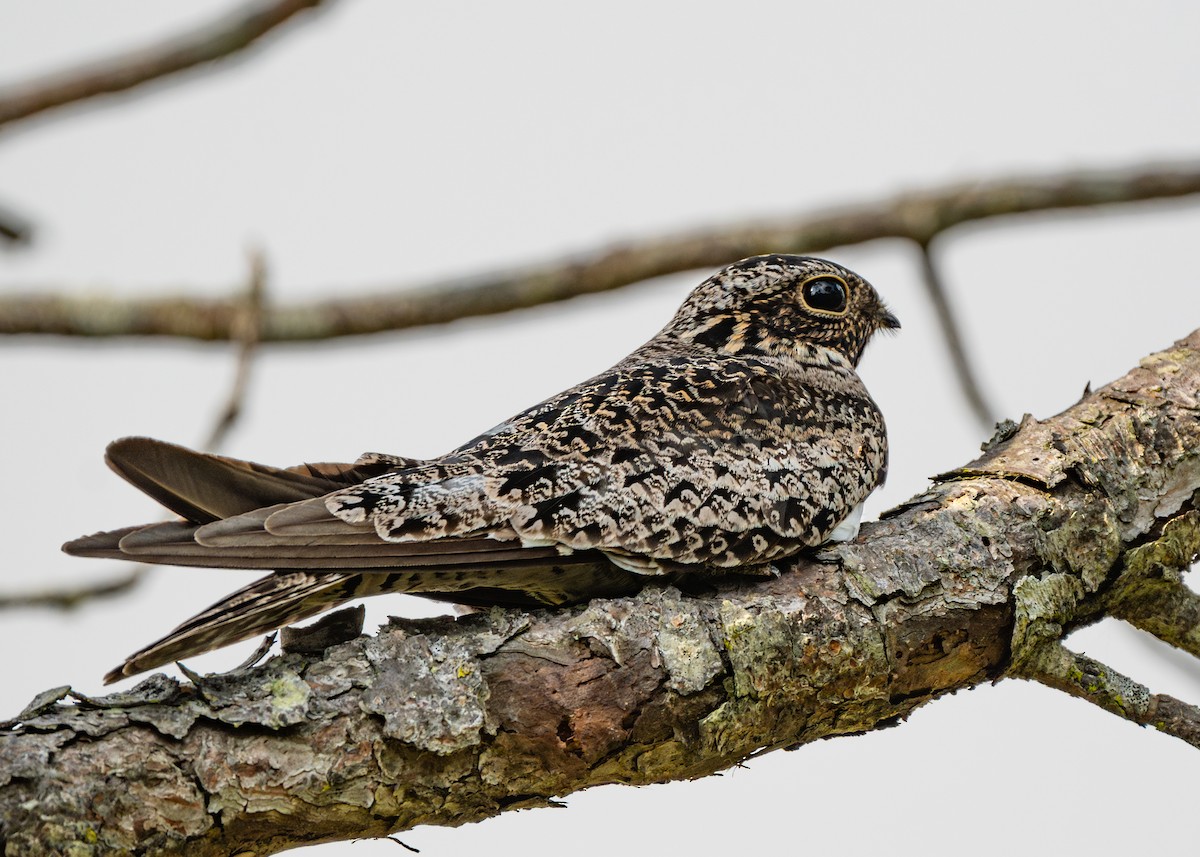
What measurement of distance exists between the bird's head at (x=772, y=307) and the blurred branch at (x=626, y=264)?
487mm

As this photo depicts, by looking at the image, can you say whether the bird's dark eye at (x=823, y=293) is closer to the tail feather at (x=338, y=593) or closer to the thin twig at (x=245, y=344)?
the tail feather at (x=338, y=593)

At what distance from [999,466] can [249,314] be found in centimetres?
278

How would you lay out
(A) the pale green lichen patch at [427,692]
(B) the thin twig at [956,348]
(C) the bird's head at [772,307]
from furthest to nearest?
(B) the thin twig at [956,348], (C) the bird's head at [772,307], (A) the pale green lichen patch at [427,692]

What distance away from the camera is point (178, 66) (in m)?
4.70

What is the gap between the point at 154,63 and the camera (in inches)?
187

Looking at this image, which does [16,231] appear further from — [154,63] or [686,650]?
[686,650]

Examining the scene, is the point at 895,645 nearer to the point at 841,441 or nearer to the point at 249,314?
the point at 841,441

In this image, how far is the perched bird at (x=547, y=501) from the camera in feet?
10.8

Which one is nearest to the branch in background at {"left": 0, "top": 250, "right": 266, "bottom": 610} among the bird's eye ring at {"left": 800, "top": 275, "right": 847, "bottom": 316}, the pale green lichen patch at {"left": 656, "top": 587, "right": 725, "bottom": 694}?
the pale green lichen patch at {"left": 656, "top": 587, "right": 725, "bottom": 694}

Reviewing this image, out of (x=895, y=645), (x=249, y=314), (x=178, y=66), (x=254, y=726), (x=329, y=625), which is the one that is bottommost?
(x=895, y=645)

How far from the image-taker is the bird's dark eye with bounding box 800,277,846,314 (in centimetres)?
523

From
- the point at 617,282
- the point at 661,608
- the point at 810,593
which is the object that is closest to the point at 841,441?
the point at 810,593

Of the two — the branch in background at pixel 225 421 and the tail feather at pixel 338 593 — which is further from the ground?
the branch in background at pixel 225 421

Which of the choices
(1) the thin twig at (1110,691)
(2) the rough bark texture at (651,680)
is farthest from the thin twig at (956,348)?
(1) the thin twig at (1110,691)
